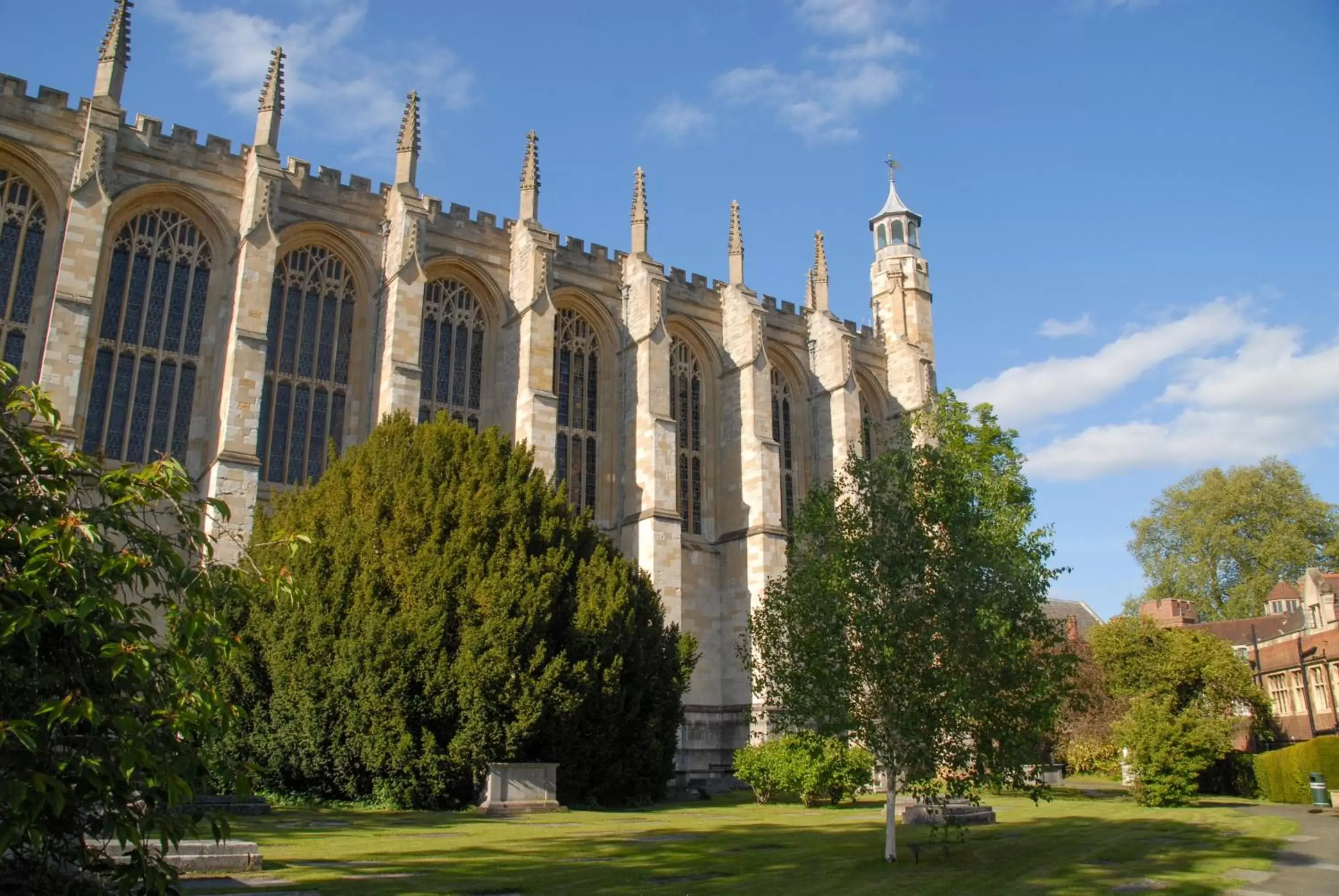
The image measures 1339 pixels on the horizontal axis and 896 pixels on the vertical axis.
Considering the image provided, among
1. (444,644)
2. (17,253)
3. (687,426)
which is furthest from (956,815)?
(17,253)

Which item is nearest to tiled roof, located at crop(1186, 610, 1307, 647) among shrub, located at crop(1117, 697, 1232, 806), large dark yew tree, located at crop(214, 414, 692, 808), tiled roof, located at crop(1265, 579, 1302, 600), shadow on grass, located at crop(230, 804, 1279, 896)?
tiled roof, located at crop(1265, 579, 1302, 600)

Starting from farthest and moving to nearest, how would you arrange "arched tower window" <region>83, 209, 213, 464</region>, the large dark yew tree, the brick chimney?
1. the brick chimney
2. "arched tower window" <region>83, 209, 213, 464</region>
3. the large dark yew tree

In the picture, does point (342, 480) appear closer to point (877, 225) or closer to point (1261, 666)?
point (877, 225)

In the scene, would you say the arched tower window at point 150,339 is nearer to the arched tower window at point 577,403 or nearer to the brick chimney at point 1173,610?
the arched tower window at point 577,403

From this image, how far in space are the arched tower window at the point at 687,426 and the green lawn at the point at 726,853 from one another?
1587 cm

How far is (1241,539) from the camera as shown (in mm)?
55000

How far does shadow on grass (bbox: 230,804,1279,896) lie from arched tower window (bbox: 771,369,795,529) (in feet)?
66.3

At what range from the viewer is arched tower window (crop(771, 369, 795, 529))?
36.9 m

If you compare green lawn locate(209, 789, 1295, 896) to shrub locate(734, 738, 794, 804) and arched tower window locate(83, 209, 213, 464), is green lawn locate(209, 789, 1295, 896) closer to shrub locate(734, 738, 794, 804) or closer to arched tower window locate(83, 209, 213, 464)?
shrub locate(734, 738, 794, 804)

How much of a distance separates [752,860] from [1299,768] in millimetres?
19499

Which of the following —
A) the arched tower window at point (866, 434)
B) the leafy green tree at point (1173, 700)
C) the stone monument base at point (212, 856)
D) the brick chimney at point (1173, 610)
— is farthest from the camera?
A: the brick chimney at point (1173, 610)

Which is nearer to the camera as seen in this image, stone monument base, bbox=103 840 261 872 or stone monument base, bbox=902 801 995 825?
stone monument base, bbox=103 840 261 872

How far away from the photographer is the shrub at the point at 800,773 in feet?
69.3

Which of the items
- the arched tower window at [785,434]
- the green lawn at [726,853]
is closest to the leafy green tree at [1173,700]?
the green lawn at [726,853]
